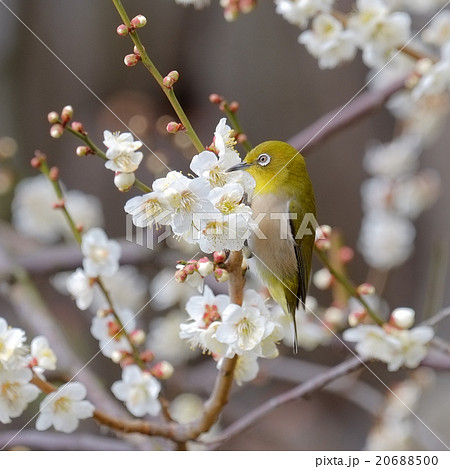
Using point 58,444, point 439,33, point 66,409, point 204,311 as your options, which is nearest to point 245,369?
point 204,311

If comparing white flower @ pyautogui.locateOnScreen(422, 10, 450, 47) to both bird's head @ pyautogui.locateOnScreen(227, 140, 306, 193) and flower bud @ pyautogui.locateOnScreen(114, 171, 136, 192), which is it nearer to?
bird's head @ pyautogui.locateOnScreen(227, 140, 306, 193)

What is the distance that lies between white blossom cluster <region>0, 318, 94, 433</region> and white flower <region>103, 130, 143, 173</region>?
7.5 inches

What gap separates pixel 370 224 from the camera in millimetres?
1366

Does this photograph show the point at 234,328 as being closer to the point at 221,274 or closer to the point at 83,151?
the point at 221,274

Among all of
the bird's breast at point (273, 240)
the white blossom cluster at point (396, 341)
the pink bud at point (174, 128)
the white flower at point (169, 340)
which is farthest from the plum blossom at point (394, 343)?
the white flower at point (169, 340)

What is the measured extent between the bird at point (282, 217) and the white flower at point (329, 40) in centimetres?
24

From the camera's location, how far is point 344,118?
886 mm

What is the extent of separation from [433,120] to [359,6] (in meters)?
0.50

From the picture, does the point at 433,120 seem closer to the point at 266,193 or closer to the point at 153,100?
the point at 153,100

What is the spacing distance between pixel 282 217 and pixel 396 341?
0.61ft

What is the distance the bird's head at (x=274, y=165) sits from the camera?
2.07 feet

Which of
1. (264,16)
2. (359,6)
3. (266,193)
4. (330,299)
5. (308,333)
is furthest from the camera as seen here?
(330,299)

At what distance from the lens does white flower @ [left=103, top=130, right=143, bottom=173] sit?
20.3 inches
